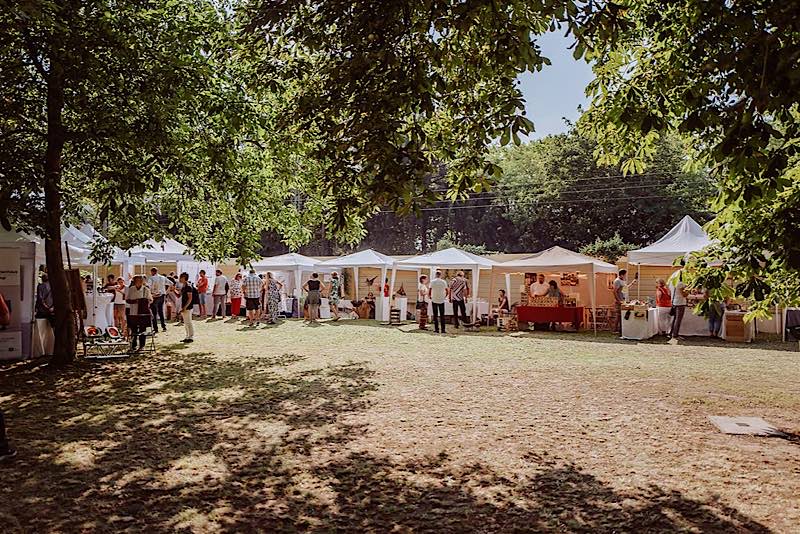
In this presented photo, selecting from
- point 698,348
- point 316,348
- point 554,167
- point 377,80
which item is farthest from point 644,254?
point 554,167

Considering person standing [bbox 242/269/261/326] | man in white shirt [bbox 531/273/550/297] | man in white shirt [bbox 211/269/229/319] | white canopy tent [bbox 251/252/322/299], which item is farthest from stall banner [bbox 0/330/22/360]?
white canopy tent [bbox 251/252/322/299]

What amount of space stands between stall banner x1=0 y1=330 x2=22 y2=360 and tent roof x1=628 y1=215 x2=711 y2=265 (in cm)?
1465

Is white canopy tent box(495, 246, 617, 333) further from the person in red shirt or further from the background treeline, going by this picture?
the background treeline

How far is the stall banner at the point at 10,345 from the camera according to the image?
11375 millimetres

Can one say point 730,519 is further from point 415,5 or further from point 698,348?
point 698,348

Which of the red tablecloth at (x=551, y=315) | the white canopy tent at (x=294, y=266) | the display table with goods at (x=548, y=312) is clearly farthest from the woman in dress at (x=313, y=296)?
the red tablecloth at (x=551, y=315)

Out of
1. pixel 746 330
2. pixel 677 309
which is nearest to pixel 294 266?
pixel 677 309

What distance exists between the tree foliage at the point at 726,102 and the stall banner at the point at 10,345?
10391mm

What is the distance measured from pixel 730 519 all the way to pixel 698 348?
35.9 ft

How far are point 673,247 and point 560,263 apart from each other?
10.0 ft

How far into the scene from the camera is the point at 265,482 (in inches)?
202

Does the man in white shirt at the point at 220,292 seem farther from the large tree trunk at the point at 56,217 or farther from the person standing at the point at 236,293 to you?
the large tree trunk at the point at 56,217

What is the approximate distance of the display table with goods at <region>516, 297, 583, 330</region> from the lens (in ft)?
60.1

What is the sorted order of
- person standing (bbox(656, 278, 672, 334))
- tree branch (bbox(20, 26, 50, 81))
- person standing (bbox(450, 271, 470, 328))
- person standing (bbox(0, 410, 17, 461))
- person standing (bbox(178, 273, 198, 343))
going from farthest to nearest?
1. person standing (bbox(450, 271, 470, 328))
2. person standing (bbox(656, 278, 672, 334))
3. person standing (bbox(178, 273, 198, 343))
4. tree branch (bbox(20, 26, 50, 81))
5. person standing (bbox(0, 410, 17, 461))
